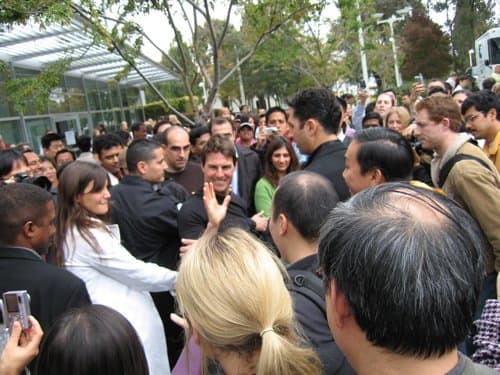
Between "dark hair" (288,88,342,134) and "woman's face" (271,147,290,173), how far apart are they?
1.15 metres

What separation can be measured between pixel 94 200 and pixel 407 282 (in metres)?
2.47

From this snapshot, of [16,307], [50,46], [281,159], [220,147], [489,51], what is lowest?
[16,307]

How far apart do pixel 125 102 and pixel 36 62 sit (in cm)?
1364

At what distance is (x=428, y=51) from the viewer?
39.9 meters

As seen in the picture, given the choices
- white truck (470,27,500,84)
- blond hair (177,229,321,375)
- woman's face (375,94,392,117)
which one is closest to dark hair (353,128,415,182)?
blond hair (177,229,321,375)

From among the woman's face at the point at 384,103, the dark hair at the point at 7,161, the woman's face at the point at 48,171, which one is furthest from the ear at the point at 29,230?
the woman's face at the point at 384,103

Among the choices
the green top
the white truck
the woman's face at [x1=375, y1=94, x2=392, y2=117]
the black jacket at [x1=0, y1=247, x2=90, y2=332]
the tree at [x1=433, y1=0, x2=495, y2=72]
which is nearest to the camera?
the black jacket at [x1=0, y1=247, x2=90, y2=332]

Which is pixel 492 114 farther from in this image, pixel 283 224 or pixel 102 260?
pixel 102 260

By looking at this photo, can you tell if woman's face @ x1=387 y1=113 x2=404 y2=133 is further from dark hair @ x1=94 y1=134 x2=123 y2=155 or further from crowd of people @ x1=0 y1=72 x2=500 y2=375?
dark hair @ x1=94 y1=134 x2=123 y2=155

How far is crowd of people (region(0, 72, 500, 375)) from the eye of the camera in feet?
3.74

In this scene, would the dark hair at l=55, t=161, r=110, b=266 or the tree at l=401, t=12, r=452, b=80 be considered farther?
the tree at l=401, t=12, r=452, b=80

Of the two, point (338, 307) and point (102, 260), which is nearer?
point (338, 307)

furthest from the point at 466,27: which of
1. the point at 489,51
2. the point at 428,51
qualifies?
the point at 489,51

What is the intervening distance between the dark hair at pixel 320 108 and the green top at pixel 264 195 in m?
1.10
